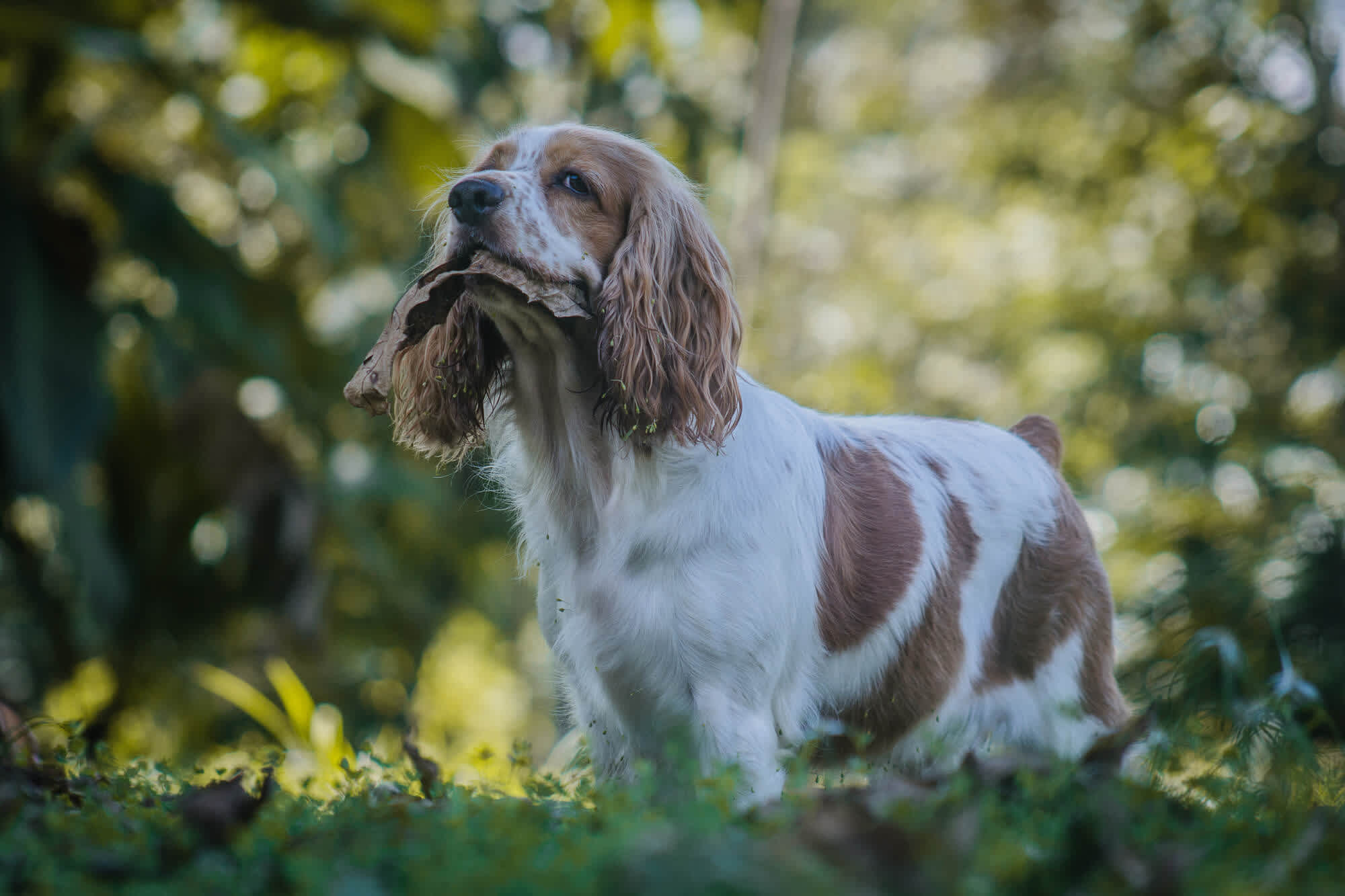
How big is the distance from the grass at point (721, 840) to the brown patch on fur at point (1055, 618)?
3.85 feet

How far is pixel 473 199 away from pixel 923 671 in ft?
6.42

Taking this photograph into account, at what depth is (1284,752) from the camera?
8.69 feet

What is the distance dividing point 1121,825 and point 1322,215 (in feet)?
28.5

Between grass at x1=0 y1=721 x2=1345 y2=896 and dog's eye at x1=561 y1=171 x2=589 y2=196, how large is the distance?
65.0 inches

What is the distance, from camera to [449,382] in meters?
3.60

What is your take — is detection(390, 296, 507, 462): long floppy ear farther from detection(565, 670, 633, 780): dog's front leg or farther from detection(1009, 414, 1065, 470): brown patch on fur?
detection(1009, 414, 1065, 470): brown patch on fur

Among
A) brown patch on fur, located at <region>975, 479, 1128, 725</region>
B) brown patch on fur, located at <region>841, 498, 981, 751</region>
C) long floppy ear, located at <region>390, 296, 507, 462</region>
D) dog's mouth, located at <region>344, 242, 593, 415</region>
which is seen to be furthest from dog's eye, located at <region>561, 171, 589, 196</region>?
brown patch on fur, located at <region>975, 479, 1128, 725</region>

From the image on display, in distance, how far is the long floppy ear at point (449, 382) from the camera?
3.58 m

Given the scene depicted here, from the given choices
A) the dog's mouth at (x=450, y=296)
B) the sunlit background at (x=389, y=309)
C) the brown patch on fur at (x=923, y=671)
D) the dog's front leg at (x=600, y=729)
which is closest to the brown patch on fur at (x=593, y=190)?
the dog's mouth at (x=450, y=296)

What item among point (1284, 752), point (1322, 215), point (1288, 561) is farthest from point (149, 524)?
point (1322, 215)


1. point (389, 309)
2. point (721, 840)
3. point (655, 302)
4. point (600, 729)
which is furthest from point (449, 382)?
point (389, 309)

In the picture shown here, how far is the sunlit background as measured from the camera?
7.52 metres

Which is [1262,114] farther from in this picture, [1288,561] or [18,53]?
[18,53]

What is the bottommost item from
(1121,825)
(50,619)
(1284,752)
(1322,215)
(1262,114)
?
(50,619)
